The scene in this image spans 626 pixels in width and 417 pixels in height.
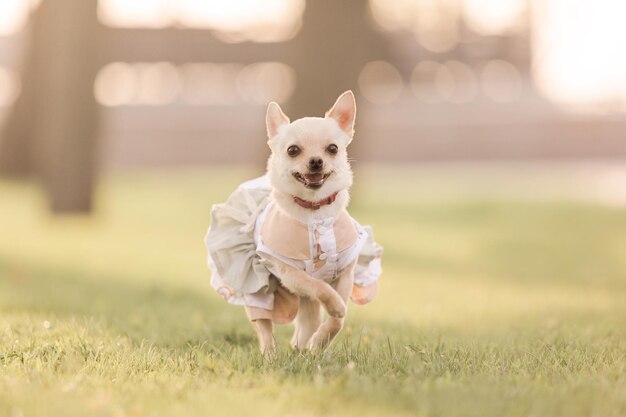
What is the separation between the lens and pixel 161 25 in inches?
1099

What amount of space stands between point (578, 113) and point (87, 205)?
24.1 m

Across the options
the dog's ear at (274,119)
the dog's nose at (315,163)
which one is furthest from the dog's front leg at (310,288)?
the dog's ear at (274,119)

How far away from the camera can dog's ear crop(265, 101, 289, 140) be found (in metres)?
5.07

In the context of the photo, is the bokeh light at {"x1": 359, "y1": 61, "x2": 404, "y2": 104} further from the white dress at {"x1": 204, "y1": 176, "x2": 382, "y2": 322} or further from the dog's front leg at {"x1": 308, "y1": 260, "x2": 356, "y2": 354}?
the dog's front leg at {"x1": 308, "y1": 260, "x2": 356, "y2": 354}

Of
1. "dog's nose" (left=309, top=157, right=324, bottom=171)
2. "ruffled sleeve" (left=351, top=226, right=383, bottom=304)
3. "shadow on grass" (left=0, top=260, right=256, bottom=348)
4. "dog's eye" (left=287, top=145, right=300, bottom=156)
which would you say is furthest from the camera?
"shadow on grass" (left=0, top=260, right=256, bottom=348)

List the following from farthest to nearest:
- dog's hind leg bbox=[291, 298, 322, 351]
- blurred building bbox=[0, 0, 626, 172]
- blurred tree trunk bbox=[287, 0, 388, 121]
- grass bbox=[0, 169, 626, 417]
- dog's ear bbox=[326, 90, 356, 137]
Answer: blurred building bbox=[0, 0, 626, 172] → blurred tree trunk bbox=[287, 0, 388, 121] → dog's hind leg bbox=[291, 298, 322, 351] → dog's ear bbox=[326, 90, 356, 137] → grass bbox=[0, 169, 626, 417]

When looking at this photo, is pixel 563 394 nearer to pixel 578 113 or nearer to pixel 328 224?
pixel 328 224

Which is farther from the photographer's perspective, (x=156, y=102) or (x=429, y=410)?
(x=156, y=102)

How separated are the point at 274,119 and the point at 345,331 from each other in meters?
1.98

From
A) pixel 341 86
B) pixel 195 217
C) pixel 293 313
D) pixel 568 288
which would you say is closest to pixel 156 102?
pixel 195 217

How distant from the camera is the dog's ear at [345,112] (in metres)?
5.05

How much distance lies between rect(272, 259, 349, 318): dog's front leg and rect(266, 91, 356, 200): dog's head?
1.35 ft

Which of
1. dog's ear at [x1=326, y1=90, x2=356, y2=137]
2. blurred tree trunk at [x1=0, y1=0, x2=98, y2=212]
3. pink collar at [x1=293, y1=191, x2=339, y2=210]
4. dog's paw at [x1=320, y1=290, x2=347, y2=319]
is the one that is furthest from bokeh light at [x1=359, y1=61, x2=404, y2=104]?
dog's paw at [x1=320, y1=290, x2=347, y2=319]

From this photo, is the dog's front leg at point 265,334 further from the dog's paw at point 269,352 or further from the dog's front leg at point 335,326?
the dog's front leg at point 335,326
